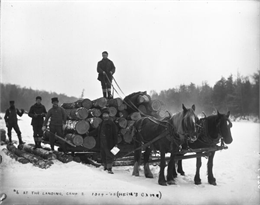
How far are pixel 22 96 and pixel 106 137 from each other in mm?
2830

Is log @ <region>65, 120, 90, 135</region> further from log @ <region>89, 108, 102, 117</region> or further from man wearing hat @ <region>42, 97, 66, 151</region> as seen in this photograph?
man wearing hat @ <region>42, 97, 66, 151</region>

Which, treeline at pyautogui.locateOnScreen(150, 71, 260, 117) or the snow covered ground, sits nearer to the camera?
the snow covered ground

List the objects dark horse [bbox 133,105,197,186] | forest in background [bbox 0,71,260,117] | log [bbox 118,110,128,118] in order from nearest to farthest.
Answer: dark horse [bbox 133,105,197,186]
forest in background [bbox 0,71,260,117]
log [bbox 118,110,128,118]

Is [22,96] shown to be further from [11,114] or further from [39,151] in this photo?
[39,151]

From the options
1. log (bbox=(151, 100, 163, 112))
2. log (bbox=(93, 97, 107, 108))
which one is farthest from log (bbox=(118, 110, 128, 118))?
log (bbox=(151, 100, 163, 112))

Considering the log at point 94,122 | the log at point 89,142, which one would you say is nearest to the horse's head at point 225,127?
the log at point 94,122

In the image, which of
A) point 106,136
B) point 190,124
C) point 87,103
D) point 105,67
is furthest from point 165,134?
point 105,67

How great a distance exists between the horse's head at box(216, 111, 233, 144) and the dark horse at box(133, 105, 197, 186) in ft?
2.43

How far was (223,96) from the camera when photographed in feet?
30.2

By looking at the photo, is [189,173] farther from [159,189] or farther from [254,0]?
[254,0]

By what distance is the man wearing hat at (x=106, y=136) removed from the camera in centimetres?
783

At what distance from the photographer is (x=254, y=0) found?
684cm

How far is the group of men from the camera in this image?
787 centimetres

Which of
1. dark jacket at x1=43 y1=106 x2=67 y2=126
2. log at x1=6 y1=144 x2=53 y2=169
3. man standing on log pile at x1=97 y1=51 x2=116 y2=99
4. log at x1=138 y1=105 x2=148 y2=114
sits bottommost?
log at x1=6 y1=144 x2=53 y2=169
